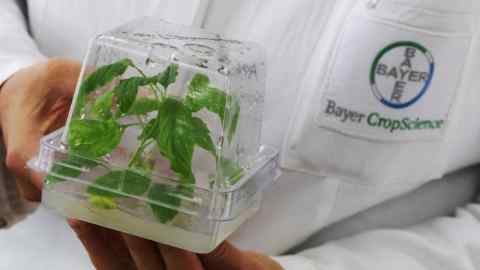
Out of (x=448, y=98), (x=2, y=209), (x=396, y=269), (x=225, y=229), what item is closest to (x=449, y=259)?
(x=396, y=269)

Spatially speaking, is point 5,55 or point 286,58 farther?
point 5,55

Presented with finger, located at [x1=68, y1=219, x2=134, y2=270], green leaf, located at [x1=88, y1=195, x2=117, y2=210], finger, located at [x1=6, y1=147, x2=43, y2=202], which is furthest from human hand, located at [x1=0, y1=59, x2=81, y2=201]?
green leaf, located at [x1=88, y1=195, x2=117, y2=210]

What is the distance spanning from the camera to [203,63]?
468mm

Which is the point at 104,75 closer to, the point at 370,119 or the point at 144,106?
the point at 144,106

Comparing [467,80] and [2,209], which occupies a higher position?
[467,80]

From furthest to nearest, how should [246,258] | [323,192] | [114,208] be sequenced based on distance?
[323,192] → [246,258] → [114,208]

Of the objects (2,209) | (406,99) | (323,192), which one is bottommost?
(2,209)

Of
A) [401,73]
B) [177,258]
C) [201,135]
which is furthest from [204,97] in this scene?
[401,73]

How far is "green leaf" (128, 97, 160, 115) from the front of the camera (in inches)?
17.1

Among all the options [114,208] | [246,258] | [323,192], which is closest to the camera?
[114,208]

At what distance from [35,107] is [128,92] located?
0.83 ft

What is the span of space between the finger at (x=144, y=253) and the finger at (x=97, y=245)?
34 millimetres

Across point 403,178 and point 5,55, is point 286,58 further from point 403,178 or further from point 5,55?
point 5,55

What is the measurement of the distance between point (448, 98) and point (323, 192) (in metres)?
0.16
